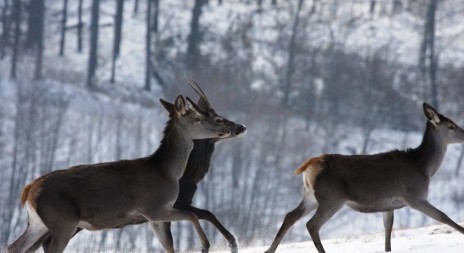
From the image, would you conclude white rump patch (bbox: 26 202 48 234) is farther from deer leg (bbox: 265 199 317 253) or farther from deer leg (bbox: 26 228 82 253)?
deer leg (bbox: 265 199 317 253)

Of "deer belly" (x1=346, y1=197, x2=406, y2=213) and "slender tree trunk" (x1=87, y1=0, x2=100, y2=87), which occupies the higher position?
"deer belly" (x1=346, y1=197, x2=406, y2=213)

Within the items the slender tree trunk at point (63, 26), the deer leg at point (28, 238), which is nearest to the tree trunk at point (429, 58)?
the slender tree trunk at point (63, 26)

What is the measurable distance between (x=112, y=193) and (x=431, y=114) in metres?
4.43

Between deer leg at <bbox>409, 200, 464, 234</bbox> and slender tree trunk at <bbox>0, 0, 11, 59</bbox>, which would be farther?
slender tree trunk at <bbox>0, 0, 11, 59</bbox>

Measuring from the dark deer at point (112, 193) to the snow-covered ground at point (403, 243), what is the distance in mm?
2423

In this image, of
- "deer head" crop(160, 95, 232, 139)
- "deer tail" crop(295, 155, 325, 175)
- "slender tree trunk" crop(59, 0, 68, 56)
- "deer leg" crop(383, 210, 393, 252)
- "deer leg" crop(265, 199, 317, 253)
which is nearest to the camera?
"deer head" crop(160, 95, 232, 139)

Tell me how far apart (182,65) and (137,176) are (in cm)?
6531

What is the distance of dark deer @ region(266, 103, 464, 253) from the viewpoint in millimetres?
14516

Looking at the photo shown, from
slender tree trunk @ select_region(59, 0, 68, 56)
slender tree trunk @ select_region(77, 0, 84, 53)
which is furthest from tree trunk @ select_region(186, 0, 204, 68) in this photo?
slender tree trunk @ select_region(59, 0, 68, 56)

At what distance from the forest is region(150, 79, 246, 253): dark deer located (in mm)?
35330

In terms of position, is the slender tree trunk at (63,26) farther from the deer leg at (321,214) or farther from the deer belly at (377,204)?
the deer leg at (321,214)

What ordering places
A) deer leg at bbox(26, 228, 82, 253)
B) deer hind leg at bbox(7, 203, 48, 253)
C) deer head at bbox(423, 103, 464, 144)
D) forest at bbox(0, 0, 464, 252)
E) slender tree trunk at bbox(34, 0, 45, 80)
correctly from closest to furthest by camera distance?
deer hind leg at bbox(7, 203, 48, 253) → deer leg at bbox(26, 228, 82, 253) → deer head at bbox(423, 103, 464, 144) → forest at bbox(0, 0, 464, 252) → slender tree trunk at bbox(34, 0, 45, 80)

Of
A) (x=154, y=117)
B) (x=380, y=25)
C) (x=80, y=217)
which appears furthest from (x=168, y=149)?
(x=380, y=25)

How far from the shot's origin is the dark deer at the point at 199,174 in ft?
48.7
